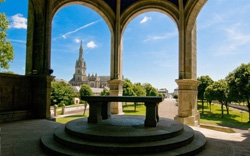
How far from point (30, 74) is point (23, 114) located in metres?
1.85

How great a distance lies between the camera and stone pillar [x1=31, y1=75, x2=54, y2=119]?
7.59m

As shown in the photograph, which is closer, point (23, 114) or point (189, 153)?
point (189, 153)

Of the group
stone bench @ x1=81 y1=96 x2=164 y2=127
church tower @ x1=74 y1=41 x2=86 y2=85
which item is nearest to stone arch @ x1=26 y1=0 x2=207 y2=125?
stone bench @ x1=81 y1=96 x2=164 y2=127

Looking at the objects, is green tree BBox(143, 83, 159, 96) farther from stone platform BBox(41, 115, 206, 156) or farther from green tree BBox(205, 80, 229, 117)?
stone platform BBox(41, 115, 206, 156)

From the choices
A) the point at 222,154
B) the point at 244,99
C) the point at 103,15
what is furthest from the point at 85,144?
the point at 244,99

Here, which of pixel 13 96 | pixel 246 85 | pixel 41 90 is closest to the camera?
pixel 13 96

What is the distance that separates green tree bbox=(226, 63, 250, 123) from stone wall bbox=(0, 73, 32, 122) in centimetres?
1880

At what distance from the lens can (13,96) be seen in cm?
711

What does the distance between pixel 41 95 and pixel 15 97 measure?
3.29 feet

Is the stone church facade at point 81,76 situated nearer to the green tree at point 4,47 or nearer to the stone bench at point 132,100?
the green tree at point 4,47

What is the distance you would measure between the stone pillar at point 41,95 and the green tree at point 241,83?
1799 cm

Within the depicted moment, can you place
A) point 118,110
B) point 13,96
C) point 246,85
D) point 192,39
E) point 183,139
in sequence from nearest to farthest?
point 183,139 → point 13,96 → point 192,39 → point 118,110 → point 246,85

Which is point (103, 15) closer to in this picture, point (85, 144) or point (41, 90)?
point (41, 90)

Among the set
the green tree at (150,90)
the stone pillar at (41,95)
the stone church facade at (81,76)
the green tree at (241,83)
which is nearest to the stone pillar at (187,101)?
the stone pillar at (41,95)
